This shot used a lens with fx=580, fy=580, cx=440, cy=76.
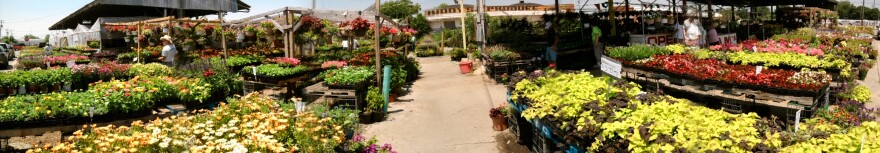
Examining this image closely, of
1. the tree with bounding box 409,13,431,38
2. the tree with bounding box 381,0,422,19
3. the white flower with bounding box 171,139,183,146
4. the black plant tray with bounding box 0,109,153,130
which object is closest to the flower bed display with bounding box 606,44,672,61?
the black plant tray with bounding box 0,109,153,130

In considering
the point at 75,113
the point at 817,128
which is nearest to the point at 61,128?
the point at 75,113

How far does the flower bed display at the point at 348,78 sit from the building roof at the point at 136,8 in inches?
1183

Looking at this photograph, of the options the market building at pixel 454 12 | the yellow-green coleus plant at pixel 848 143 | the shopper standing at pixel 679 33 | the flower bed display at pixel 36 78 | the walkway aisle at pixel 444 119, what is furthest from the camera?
the market building at pixel 454 12

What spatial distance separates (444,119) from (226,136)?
4731mm

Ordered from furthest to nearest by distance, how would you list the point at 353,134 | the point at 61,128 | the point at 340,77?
1. the point at 340,77
2. the point at 61,128
3. the point at 353,134

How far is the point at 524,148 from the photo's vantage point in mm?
7051

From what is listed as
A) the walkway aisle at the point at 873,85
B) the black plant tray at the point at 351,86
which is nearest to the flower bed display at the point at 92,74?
the black plant tray at the point at 351,86

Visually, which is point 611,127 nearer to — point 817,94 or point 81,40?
point 817,94

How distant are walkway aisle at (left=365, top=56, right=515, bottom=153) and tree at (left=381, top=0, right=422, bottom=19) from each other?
1426 inches

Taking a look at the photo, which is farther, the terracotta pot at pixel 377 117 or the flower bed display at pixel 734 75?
the terracotta pot at pixel 377 117

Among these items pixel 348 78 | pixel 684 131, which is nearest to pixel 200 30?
pixel 348 78

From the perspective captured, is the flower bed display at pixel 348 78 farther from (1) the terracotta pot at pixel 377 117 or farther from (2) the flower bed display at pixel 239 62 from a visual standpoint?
(2) the flower bed display at pixel 239 62

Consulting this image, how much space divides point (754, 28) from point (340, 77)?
61.3 ft

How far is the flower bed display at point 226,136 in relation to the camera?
4.07 meters
